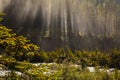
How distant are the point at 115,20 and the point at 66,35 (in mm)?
22226

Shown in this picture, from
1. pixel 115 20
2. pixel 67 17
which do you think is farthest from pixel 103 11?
pixel 67 17

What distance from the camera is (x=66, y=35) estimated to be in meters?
86.6

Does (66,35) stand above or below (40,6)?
below

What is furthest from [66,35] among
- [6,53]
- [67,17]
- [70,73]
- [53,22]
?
[6,53]

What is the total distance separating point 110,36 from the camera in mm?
96062

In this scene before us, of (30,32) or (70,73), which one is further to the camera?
(30,32)

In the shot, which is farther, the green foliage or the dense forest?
the dense forest

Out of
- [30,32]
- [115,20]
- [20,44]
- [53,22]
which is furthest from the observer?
[115,20]

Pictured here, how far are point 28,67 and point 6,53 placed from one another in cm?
43

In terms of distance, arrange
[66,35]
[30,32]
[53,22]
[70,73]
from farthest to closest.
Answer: [53,22] → [66,35] → [30,32] → [70,73]

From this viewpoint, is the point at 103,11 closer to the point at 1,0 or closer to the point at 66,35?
the point at 66,35

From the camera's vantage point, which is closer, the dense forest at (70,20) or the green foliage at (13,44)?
the green foliage at (13,44)

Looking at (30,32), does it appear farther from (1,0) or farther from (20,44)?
(20,44)

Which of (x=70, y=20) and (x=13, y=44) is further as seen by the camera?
(x=70, y=20)
